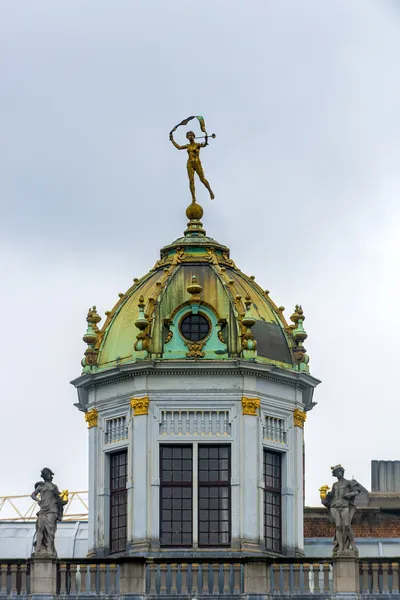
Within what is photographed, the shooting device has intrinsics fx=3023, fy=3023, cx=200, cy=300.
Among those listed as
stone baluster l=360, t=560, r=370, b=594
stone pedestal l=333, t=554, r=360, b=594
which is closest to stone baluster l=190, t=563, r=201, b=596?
stone pedestal l=333, t=554, r=360, b=594

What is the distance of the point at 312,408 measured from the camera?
284ft

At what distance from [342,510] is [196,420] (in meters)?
5.25

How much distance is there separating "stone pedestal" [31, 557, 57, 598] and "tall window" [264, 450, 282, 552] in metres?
6.34

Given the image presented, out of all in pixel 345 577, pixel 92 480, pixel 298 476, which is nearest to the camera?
pixel 345 577

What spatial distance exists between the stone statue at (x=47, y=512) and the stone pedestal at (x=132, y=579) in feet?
6.38

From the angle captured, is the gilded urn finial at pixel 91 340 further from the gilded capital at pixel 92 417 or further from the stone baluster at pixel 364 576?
the stone baluster at pixel 364 576

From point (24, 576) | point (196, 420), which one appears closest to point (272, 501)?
point (196, 420)

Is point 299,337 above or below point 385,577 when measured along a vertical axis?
above

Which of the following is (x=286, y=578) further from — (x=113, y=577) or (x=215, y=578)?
(x=113, y=577)

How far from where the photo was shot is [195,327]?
84.6m

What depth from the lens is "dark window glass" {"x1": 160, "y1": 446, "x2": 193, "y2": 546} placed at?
82.9 meters

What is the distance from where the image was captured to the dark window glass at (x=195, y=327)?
8444 centimetres

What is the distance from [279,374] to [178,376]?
2859mm

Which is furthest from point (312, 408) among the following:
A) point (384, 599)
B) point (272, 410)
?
point (384, 599)
